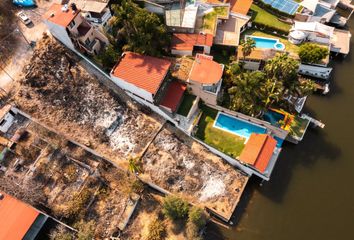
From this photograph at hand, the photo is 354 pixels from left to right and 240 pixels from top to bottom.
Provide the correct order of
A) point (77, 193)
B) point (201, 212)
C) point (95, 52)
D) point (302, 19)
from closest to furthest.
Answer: point (201, 212) < point (77, 193) < point (95, 52) < point (302, 19)

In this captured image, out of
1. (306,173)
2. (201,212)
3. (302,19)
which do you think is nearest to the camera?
(201,212)

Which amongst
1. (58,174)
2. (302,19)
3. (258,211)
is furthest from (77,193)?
(302,19)

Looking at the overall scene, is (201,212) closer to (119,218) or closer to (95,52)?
(119,218)

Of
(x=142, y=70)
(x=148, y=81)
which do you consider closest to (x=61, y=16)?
(x=142, y=70)

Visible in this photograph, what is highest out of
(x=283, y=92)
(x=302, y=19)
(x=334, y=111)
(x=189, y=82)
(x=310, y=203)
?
(x=302, y=19)

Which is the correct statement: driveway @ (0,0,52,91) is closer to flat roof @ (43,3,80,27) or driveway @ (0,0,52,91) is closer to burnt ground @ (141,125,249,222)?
flat roof @ (43,3,80,27)
